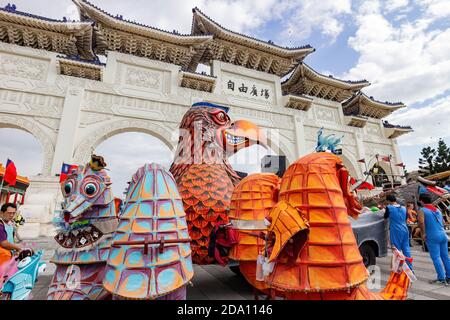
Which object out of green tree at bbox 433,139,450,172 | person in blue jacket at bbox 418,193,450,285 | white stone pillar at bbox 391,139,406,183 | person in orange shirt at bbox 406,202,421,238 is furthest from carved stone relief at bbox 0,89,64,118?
green tree at bbox 433,139,450,172

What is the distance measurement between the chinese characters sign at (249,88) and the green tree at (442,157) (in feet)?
69.0

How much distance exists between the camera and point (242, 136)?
2.25 meters

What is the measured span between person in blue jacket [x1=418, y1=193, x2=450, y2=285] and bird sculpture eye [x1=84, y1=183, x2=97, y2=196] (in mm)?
3654

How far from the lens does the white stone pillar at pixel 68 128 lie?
7098 mm

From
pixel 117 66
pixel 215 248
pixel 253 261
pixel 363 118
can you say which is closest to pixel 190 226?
pixel 215 248

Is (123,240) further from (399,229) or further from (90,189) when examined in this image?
(399,229)

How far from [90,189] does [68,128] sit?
7674 millimetres

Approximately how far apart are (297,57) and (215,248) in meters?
12.4

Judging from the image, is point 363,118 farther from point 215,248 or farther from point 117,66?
point 215,248

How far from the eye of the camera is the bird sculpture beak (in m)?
2.24

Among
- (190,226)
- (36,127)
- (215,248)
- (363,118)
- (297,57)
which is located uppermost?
(297,57)

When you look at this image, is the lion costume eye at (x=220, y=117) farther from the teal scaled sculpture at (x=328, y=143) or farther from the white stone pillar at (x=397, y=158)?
the white stone pillar at (x=397, y=158)

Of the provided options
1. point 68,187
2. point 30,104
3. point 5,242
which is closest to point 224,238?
point 68,187
